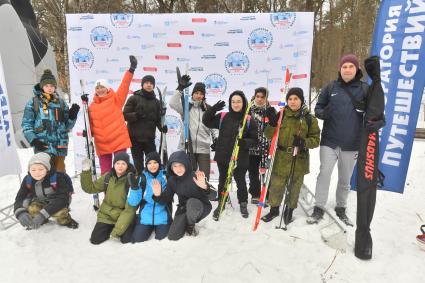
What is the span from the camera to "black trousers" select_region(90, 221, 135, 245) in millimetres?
3660

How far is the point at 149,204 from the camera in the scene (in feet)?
12.6

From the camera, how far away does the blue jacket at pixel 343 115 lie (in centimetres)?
366

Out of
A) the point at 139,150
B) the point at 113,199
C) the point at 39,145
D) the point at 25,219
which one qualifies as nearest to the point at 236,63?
the point at 139,150

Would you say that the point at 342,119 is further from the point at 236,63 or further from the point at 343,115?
the point at 236,63

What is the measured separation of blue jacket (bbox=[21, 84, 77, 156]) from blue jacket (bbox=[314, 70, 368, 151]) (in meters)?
3.53

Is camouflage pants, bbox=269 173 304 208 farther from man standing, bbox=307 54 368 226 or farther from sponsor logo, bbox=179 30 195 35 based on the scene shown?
sponsor logo, bbox=179 30 195 35

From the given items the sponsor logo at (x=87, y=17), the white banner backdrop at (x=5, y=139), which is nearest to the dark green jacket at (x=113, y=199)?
the white banner backdrop at (x=5, y=139)

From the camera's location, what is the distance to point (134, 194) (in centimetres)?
372

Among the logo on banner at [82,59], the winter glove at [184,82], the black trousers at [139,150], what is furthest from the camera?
the logo on banner at [82,59]

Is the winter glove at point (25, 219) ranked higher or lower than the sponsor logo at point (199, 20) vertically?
lower

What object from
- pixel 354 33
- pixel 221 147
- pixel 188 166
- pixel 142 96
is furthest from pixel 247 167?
pixel 354 33

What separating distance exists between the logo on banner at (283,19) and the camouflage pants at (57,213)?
454 centimetres

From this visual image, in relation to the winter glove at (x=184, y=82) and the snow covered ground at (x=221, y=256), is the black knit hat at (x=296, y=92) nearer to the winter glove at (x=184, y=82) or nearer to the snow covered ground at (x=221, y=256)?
the winter glove at (x=184, y=82)

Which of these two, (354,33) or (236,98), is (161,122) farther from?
(354,33)
